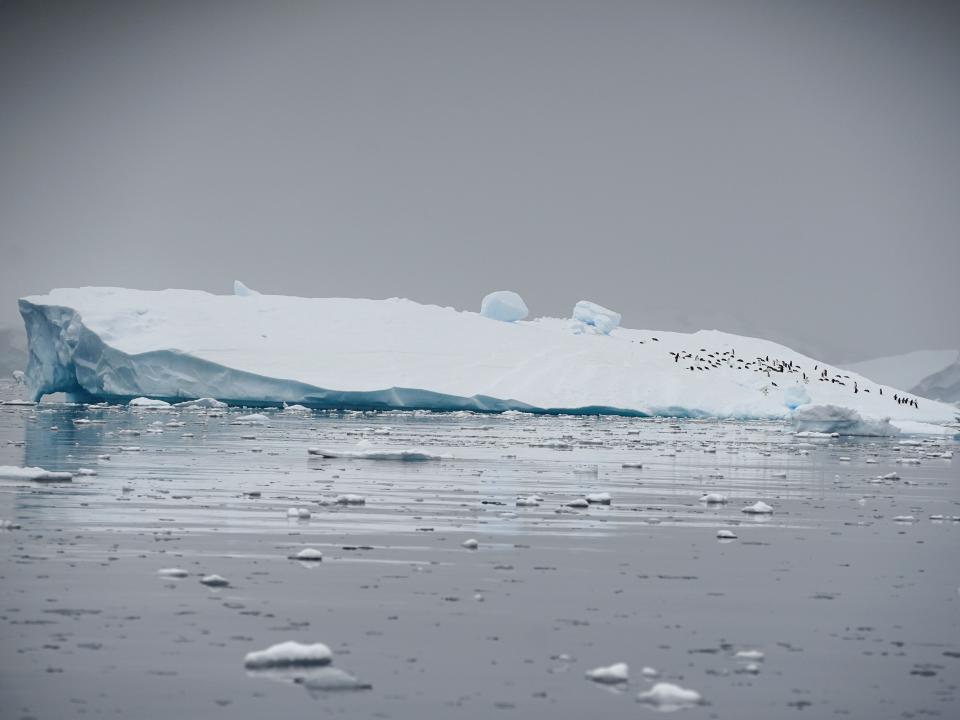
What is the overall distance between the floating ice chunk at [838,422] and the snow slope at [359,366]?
→ 213 centimetres

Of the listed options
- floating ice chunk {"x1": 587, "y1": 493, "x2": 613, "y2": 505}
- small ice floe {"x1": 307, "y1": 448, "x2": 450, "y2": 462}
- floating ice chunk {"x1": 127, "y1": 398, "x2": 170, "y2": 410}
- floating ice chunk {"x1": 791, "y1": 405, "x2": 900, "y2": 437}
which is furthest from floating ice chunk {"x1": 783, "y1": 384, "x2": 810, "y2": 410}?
floating ice chunk {"x1": 587, "y1": 493, "x2": 613, "y2": 505}

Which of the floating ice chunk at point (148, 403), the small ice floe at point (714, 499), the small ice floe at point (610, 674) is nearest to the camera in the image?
the small ice floe at point (610, 674)

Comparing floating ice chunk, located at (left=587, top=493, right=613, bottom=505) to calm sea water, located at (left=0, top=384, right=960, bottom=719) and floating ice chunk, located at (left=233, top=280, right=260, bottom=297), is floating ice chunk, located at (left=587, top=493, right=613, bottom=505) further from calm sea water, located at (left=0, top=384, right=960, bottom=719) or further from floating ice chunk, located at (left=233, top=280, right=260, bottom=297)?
floating ice chunk, located at (left=233, top=280, right=260, bottom=297)

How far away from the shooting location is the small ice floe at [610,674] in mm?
4906

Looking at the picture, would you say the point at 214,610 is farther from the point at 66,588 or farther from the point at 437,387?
the point at 437,387

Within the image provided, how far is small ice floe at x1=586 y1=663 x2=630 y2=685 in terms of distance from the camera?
4.91 m

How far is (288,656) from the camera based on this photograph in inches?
196

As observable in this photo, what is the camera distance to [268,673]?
4.86 meters

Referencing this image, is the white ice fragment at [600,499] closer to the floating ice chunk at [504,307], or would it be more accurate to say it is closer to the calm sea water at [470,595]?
the calm sea water at [470,595]

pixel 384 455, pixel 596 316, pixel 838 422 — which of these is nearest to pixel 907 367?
pixel 596 316

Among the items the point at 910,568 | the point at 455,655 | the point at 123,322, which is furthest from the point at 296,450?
the point at 123,322

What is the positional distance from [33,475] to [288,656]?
7796mm

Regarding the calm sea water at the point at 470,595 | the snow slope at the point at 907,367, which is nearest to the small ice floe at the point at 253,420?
the calm sea water at the point at 470,595

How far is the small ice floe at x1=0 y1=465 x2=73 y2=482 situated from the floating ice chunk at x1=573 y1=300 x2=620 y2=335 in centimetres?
3525
